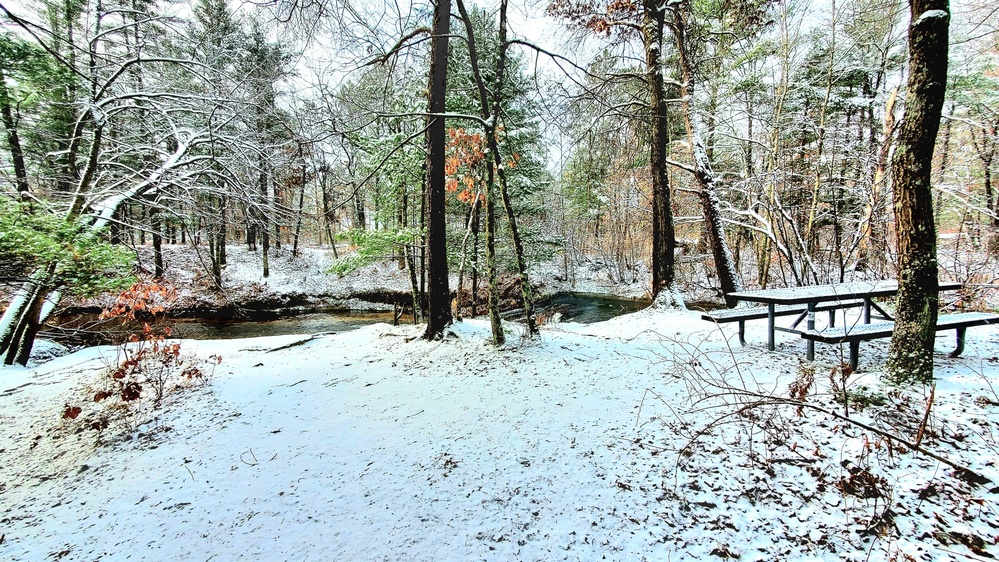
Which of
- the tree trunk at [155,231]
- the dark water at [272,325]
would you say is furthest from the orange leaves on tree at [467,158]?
the dark water at [272,325]

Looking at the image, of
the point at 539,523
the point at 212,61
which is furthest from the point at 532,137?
the point at 539,523

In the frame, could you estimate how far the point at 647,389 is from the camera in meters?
3.44

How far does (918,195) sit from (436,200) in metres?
5.17

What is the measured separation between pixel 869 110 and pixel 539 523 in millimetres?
14943

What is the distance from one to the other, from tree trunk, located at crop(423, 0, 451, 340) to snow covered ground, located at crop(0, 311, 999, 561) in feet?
5.84

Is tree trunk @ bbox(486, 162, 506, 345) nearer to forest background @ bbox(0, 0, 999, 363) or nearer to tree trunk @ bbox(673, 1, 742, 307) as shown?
forest background @ bbox(0, 0, 999, 363)

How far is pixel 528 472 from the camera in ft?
8.08

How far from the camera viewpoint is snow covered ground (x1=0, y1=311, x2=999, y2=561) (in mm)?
1865

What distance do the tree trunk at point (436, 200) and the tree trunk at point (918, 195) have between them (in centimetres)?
494

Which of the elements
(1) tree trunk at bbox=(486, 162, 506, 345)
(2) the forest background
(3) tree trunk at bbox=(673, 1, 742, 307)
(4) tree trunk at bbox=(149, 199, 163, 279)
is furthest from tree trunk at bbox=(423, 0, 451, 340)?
(3) tree trunk at bbox=(673, 1, 742, 307)

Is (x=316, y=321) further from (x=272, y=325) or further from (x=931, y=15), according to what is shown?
(x=931, y=15)

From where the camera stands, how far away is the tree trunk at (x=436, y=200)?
5727 mm

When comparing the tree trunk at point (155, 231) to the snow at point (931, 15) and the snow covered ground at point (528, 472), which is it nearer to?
the snow covered ground at point (528, 472)

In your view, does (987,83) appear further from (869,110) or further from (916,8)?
(916,8)
